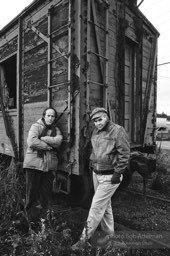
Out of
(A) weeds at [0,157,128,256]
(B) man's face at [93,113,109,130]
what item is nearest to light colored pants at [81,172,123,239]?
(A) weeds at [0,157,128,256]

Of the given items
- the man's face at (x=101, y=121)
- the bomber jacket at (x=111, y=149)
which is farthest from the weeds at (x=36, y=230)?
the man's face at (x=101, y=121)

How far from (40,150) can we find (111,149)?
1.28m

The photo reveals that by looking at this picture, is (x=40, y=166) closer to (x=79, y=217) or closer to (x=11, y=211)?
(x=11, y=211)

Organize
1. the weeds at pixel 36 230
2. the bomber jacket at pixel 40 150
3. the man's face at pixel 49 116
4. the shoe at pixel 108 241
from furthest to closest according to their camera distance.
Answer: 1. the man's face at pixel 49 116
2. the bomber jacket at pixel 40 150
3. the shoe at pixel 108 241
4. the weeds at pixel 36 230

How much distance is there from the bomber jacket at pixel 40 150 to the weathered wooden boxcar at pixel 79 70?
0.39m

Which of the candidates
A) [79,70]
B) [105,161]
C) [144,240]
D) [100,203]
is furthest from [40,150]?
[144,240]

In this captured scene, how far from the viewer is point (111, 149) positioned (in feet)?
8.68

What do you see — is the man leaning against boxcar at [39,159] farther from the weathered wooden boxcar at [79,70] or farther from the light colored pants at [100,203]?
the light colored pants at [100,203]

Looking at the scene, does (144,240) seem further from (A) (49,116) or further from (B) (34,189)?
(A) (49,116)

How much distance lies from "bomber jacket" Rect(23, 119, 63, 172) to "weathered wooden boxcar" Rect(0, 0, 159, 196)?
390mm

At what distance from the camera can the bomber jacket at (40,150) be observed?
3.19 meters

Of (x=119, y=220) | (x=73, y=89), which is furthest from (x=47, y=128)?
(x=119, y=220)

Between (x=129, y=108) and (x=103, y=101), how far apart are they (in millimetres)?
1415

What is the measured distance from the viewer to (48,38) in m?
4.09
